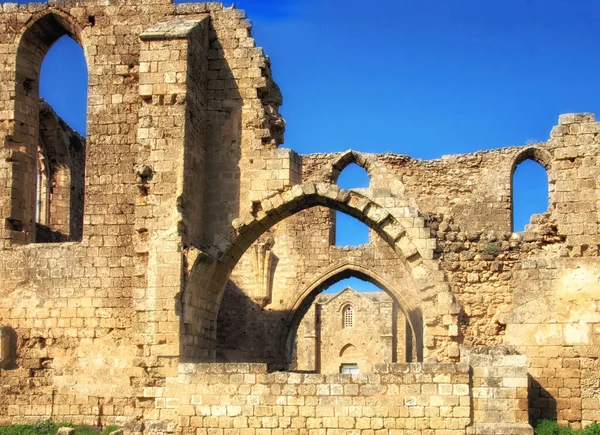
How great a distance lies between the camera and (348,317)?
1422 inches

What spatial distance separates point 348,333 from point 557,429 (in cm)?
2348

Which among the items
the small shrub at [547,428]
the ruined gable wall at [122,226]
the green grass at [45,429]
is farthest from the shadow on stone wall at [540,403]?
the green grass at [45,429]

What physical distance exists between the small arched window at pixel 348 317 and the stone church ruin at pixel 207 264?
71.3ft

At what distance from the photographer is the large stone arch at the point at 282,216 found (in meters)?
13.1

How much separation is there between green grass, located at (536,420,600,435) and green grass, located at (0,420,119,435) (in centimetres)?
598

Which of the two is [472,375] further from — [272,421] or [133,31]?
[133,31]

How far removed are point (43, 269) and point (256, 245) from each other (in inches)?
349

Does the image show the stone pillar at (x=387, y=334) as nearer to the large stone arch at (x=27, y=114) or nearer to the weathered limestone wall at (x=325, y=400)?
the large stone arch at (x=27, y=114)

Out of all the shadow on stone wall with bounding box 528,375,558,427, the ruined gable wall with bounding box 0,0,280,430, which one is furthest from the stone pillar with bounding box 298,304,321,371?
the shadow on stone wall with bounding box 528,375,558,427

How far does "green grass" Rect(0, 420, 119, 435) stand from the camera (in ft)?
42.9

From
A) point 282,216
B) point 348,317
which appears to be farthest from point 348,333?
→ point 282,216

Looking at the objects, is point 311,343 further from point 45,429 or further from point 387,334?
point 45,429

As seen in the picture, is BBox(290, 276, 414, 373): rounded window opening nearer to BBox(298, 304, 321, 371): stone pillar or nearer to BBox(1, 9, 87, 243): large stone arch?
BBox(298, 304, 321, 371): stone pillar

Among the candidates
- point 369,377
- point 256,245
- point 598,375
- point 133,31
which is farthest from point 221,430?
point 256,245
